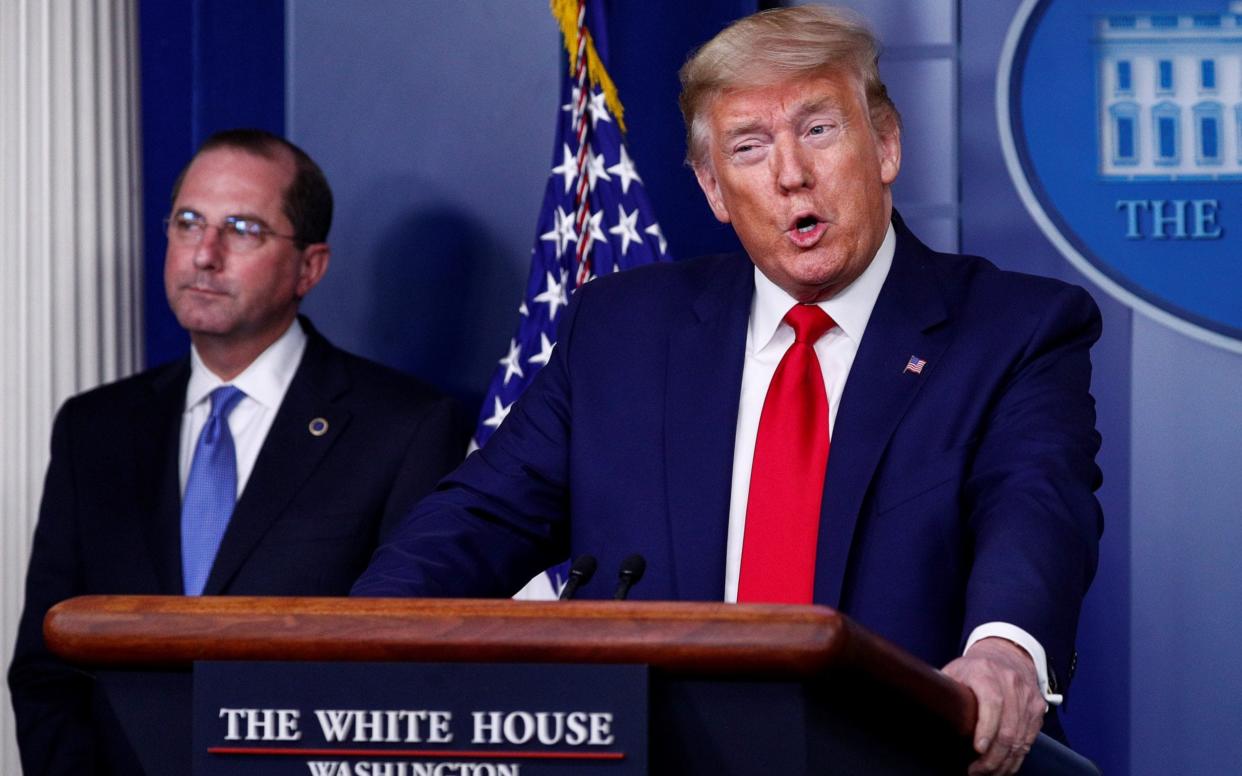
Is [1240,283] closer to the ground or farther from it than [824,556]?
farther from it

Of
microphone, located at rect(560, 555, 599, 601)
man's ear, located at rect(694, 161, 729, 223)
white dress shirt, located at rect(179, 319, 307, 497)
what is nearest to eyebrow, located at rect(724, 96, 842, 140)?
man's ear, located at rect(694, 161, 729, 223)

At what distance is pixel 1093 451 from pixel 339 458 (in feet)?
6.71

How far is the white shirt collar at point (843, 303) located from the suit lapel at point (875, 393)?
3 cm

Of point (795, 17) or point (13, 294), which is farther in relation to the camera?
point (13, 294)

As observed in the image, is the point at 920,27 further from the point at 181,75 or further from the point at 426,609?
the point at 426,609

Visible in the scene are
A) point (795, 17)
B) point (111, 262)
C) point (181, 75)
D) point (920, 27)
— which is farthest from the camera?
point (181, 75)

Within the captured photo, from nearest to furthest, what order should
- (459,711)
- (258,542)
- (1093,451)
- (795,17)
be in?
1. (459,711)
2. (1093,451)
3. (795,17)
4. (258,542)

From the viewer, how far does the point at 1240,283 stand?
362 centimetres

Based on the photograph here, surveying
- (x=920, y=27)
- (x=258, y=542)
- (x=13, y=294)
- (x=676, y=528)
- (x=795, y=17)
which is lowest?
(x=258, y=542)

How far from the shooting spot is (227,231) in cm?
388

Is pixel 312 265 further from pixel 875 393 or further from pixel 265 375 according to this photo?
pixel 875 393

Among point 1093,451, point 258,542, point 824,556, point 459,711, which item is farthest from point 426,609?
point 258,542

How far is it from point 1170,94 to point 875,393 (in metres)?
1.88

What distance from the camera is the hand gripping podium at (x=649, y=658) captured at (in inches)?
50.5
